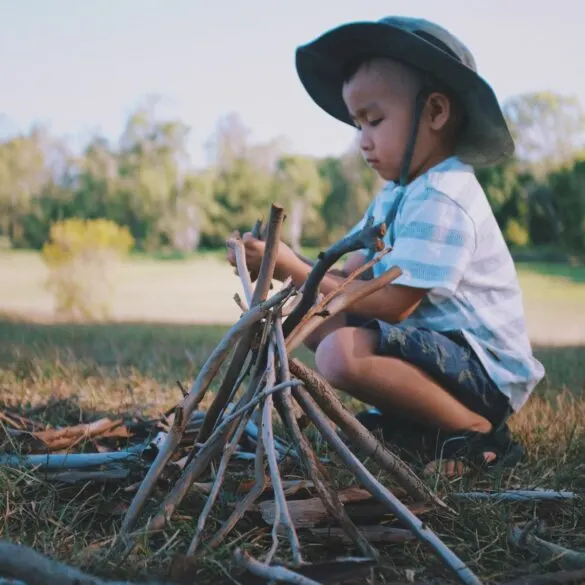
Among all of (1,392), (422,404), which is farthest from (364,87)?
(1,392)

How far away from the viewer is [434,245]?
2377mm

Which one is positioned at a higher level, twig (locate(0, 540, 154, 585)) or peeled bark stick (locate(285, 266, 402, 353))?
peeled bark stick (locate(285, 266, 402, 353))

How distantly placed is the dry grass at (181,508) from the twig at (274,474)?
0.50 ft

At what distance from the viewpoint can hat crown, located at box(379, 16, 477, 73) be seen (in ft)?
8.29

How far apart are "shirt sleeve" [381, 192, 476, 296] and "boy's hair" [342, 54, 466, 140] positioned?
37 cm

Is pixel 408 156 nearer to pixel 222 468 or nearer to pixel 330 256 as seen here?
pixel 330 256

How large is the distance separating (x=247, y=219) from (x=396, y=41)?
47.9ft

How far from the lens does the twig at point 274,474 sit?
1.39 metres

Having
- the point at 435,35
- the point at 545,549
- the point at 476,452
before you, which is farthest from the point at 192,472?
the point at 435,35

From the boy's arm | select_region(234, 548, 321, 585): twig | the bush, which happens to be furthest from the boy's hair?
the bush

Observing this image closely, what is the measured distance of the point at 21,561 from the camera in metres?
1.26

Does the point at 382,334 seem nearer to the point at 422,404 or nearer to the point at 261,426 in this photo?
the point at 422,404

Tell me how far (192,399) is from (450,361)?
967mm

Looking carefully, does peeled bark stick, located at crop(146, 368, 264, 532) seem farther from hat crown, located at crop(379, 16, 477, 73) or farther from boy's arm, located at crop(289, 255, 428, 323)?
hat crown, located at crop(379, 16, 477, 73)
